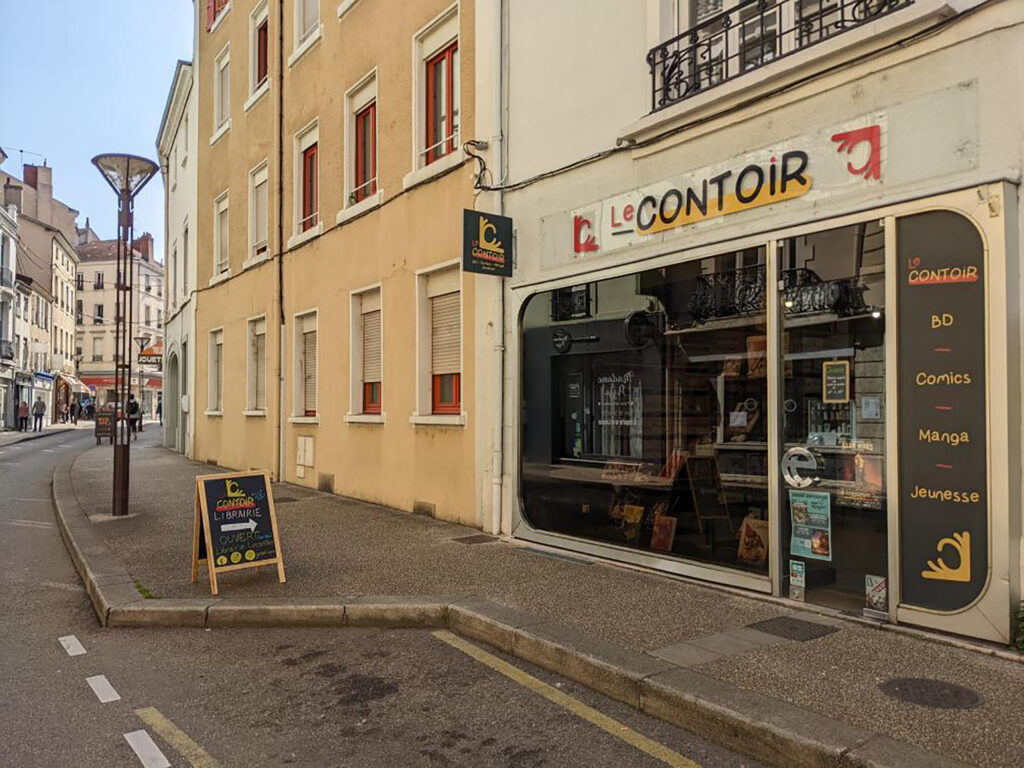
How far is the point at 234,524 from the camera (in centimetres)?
684

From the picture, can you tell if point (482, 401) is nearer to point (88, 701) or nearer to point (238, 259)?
point (88, 701)

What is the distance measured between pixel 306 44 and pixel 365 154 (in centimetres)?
298

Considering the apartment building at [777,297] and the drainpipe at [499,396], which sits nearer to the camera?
the apartment building at [777,297]

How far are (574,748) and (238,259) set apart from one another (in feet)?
50.5

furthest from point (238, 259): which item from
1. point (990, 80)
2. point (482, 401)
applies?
point (990, 80)

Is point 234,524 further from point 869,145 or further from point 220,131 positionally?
point 220,131

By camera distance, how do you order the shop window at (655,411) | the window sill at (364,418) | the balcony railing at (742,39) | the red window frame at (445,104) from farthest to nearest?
the window sill at (364,418), the red window frame at (445,104), the shop window at (655,411), the balcony railing at (742,39)

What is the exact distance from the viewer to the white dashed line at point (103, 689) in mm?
4555

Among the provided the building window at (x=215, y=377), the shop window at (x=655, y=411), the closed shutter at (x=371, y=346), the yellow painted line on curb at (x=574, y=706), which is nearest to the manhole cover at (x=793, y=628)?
the shop window at (x=655, y=411)

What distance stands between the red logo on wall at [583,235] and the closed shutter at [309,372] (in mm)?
7246

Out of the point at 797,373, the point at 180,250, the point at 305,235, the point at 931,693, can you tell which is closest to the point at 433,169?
the point at 305,235

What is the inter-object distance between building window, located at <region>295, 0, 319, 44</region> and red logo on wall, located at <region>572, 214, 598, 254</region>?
887cm

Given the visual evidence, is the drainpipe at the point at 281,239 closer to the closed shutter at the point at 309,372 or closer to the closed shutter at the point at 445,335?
the closed shutter at the point at 309,372

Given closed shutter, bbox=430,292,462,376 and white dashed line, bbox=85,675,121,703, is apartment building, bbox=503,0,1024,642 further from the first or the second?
white dashed line, bbox=85,675,121,703
